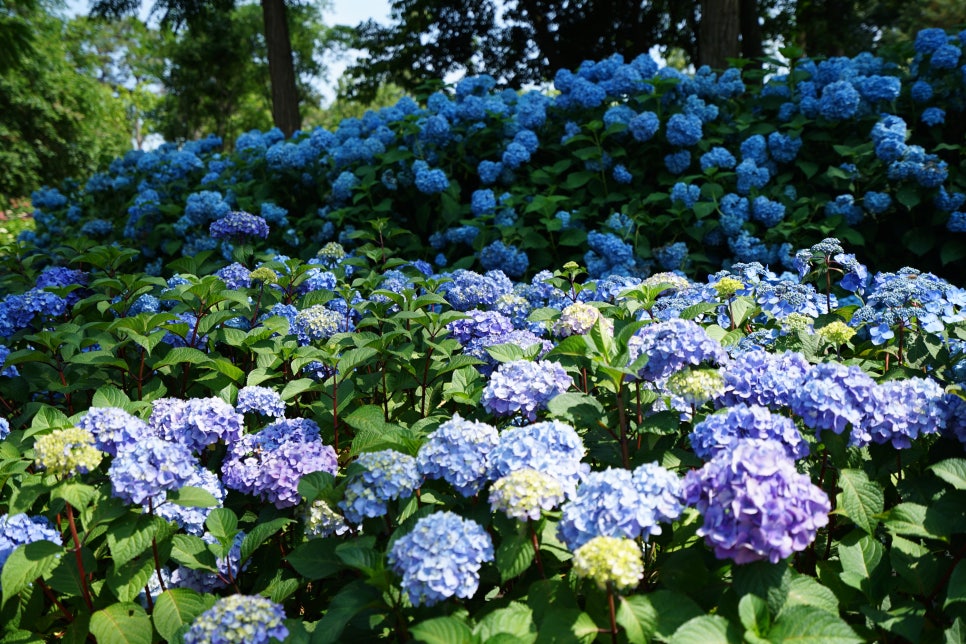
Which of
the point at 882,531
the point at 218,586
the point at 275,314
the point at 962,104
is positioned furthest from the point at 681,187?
the point at 218,586

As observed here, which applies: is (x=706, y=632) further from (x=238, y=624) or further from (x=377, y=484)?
(x=238, y=624)

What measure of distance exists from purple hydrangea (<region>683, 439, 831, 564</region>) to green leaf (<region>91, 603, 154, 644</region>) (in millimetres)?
1319

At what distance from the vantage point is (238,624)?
4.70ft

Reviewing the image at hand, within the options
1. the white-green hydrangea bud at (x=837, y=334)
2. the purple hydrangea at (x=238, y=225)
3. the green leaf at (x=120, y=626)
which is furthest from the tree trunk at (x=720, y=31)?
the green leaf at (x=120, y=626)

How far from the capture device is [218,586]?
6.44 feet

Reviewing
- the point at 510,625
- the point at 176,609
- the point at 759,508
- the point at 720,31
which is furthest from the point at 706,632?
the point at 720,31

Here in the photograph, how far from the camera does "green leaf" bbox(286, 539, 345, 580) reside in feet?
5.68

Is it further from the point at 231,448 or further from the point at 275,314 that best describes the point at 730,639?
the point at 275,314

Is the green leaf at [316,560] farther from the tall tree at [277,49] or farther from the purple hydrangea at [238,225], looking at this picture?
the tall tree at [277,49]

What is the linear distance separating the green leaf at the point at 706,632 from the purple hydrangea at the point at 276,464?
103 cm

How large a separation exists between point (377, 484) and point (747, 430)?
85cm

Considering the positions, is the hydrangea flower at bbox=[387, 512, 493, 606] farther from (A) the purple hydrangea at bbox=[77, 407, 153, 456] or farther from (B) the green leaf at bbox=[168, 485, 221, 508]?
(A) the purple hydrangea at bbox=[77, 407, 153, 456]

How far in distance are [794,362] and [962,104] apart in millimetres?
3945

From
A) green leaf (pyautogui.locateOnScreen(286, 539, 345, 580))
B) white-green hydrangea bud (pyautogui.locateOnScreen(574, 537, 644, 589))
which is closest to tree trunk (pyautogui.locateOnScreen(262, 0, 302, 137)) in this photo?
green leaf (pyautogui.locateOnScreen(286, 539, 345, 580))
